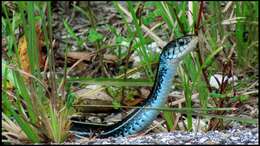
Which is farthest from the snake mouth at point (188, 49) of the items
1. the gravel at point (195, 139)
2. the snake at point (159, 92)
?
the gravel at point (195, 139)

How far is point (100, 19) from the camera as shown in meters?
5.68

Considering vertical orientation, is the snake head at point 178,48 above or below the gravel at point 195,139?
above

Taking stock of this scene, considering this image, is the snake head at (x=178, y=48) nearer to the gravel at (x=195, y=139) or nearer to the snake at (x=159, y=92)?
the snake at (x=159, y=92)

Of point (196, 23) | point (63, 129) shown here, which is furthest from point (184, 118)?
point (63, 129)

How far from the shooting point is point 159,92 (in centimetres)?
333

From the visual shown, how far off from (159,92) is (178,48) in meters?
0.21

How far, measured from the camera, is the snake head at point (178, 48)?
10.8ft

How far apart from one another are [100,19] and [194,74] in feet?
7.97

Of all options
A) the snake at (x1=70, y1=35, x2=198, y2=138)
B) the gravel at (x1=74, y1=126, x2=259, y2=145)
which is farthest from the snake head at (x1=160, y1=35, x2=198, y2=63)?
the gravel at (x1=74, y1=126, x2=259, y2=145)

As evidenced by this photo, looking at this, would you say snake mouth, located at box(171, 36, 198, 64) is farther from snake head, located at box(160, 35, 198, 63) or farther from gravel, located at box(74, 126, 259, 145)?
gravel, located at box(74, 126, 259, 145)

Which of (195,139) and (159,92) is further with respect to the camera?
(159,92)

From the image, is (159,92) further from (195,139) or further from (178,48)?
(195,139)

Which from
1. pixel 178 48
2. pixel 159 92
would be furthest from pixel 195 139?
pixel 178 48

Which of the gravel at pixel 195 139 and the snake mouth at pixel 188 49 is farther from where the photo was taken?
the snake mouth at pixel 188 49
